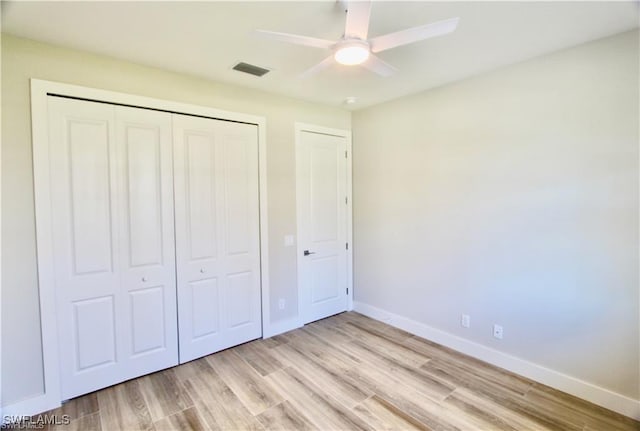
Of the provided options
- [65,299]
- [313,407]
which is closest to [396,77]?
[313,407]

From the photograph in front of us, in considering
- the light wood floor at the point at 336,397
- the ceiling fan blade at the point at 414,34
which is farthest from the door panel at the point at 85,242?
the ceiling fan blade at the point at 414,34

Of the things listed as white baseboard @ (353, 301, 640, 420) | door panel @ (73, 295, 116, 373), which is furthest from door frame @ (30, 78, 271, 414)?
white baseboard @ (353, 301, 640, 420)

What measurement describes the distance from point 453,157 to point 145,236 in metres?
2.89

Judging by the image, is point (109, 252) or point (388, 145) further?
point (388, 145)

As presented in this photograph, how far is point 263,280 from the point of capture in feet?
11.3

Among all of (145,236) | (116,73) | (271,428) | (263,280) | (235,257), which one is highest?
(116,73)

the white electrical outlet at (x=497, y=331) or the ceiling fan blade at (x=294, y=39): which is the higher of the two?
the ceiling fan blade at (x=294, y=39)

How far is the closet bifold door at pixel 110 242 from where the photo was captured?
2367 mm

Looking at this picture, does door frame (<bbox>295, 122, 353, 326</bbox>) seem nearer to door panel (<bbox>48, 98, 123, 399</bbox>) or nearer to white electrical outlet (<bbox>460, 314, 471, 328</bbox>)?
white electrical outlet (<bbox>460, 314, 471, 328</bbox>)

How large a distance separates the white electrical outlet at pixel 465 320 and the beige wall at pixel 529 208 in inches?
2.3

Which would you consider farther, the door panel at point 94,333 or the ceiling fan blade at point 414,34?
the door panel at point 94,333

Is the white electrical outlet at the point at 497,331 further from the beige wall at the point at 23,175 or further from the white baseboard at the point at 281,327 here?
the beige wall at the point at 23,175

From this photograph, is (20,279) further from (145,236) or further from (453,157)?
(453,157)

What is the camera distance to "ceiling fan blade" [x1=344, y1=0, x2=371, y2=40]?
146cm
